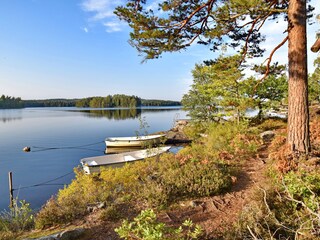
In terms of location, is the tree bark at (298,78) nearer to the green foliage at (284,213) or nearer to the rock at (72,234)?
the green foliage at (284,213)

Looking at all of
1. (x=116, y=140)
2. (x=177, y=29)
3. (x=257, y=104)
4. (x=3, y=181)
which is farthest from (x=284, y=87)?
(x=3, y=181)

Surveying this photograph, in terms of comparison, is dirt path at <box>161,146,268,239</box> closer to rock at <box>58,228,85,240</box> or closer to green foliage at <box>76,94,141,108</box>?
rock at <box>58,228,85,240</box>

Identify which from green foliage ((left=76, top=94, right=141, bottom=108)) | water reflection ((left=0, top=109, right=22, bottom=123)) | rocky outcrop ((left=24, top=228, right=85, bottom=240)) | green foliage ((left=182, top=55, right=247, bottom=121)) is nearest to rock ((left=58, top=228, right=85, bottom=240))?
rocky outcrop ((left=24, top=228, right=85, bottom=240))

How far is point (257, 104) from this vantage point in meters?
12.7

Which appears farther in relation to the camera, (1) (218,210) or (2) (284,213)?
(1) (218,210)

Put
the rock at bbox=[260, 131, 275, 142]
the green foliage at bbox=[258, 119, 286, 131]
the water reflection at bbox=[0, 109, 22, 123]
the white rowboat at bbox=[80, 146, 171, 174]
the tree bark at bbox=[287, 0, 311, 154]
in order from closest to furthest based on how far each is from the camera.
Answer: the tree bark at bbox=[287, 0, 311, 154] → the rock at bbox=[260, 131, 275, 142] → the green foliage at bbox=[258, 119, 286, 131] → the white rowboat at bbox=[80, 146, 171, 174] → the water reflection at bbox=[0, 109, 22, 123]

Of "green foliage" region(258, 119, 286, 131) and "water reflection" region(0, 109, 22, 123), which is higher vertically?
"green foliage" region(258, 119, 286, 131)

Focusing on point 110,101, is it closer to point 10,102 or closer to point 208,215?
point 10,102

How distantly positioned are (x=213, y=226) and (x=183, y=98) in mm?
14607

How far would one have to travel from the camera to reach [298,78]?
5988mm

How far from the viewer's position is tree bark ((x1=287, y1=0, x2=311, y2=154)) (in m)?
5.93

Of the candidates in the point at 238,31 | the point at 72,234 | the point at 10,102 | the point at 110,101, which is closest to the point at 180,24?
the point at 238,31

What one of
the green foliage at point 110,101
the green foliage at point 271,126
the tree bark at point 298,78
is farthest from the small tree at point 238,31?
the green foliage at point 110,101

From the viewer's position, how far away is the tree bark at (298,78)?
5.93 m
